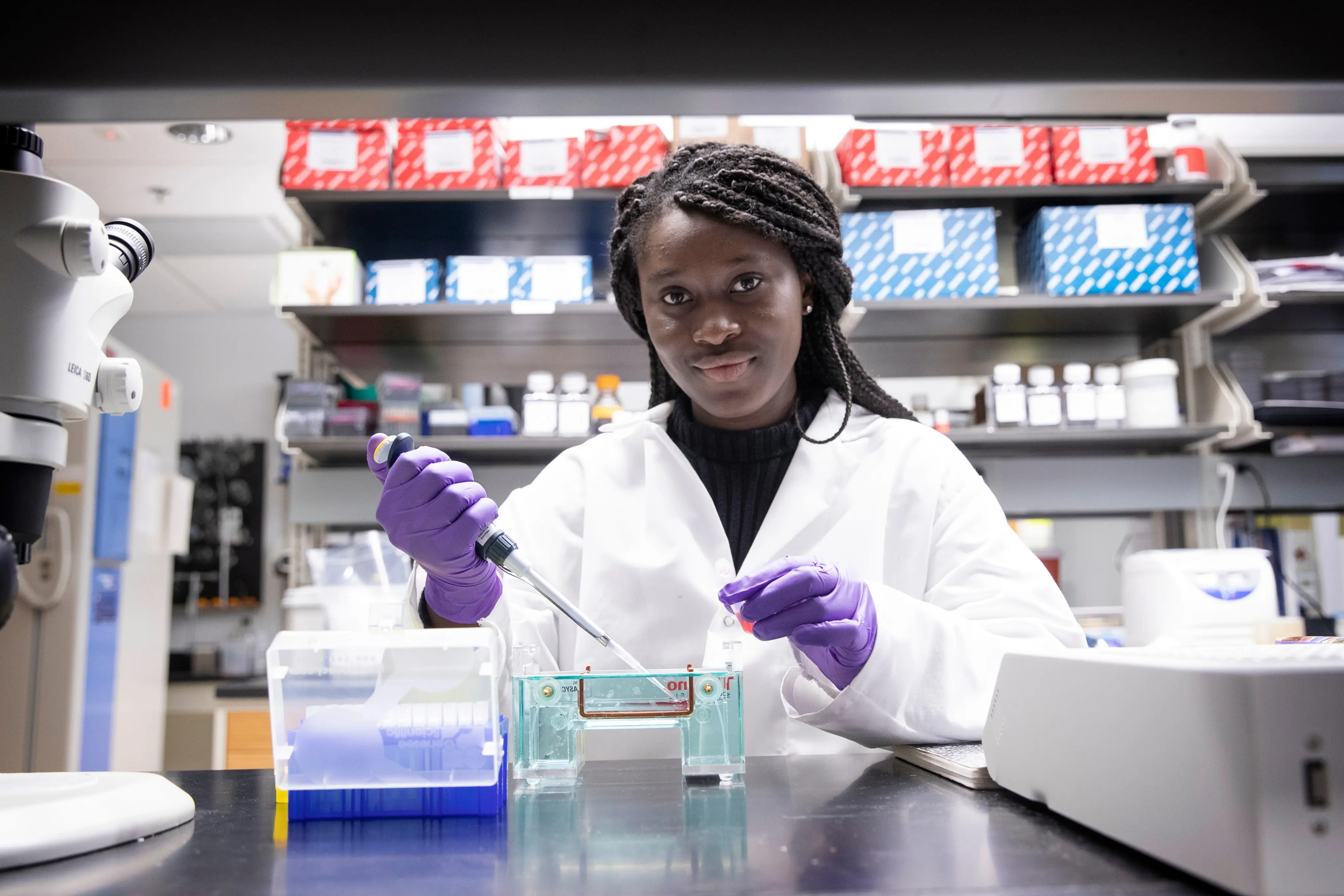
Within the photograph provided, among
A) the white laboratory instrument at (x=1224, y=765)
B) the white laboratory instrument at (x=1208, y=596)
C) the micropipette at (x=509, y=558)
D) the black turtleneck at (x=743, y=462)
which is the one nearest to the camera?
the white laboratory instrument at (x=1224, y=765)

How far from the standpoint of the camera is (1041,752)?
572mm

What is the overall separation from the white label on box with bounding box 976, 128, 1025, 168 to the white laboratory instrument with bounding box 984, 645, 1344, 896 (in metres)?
2.44

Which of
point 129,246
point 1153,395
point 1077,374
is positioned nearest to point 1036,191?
point 1077,374

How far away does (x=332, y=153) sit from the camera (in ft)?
8.69

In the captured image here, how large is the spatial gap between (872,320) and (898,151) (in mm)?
471

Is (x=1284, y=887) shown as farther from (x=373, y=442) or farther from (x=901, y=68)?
(x=373, y=442)

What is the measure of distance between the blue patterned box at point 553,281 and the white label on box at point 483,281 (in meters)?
0.03

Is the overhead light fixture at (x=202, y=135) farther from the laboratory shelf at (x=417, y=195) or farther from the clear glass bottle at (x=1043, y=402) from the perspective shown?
the clear glass bottle at (x=1043, y=402)

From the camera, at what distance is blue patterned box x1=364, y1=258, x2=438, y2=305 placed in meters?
2.70

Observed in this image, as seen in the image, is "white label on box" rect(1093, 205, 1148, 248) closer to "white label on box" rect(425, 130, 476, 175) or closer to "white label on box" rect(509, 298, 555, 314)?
"white label on box" rect(509, 298, 555, 314)

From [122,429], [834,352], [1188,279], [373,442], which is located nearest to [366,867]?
[373,442]

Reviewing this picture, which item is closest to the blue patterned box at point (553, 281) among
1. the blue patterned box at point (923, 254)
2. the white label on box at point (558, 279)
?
the white label on box at point (558, 279)

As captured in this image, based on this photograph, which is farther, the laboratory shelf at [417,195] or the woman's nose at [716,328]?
the laboratory shelf at [417,195]

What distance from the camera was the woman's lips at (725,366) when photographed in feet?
3.93
